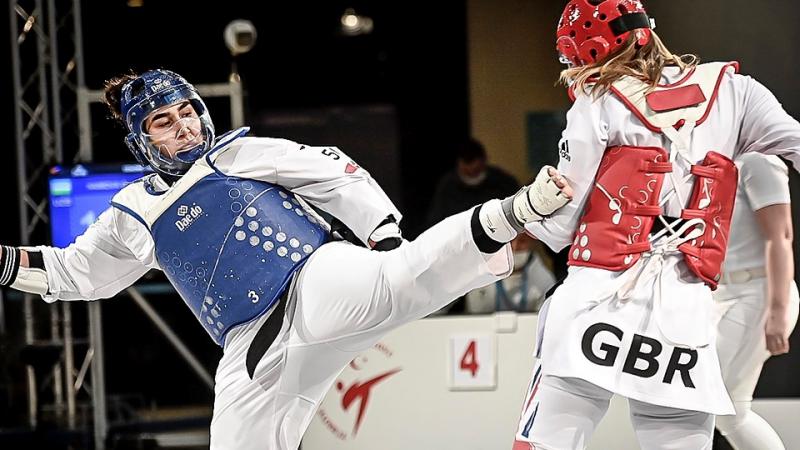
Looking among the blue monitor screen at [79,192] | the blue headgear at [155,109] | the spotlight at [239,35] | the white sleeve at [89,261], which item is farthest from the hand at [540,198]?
the spotlight at [239,35]

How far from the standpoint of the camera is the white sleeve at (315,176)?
379 cm

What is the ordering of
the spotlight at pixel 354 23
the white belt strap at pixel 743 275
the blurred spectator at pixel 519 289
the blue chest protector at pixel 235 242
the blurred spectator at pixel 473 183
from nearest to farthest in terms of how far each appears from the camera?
the blue chest protector at pixel 235 242
the white belt strap at pixel 743 275
the blurred spectator at pixel 519 289
the blurred spectator at pixel 473 183
the spotlight at pixel 354 23

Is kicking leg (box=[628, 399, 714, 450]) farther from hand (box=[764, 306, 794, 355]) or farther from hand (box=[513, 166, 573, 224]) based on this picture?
hand (box=[764, 306, 794, 355])

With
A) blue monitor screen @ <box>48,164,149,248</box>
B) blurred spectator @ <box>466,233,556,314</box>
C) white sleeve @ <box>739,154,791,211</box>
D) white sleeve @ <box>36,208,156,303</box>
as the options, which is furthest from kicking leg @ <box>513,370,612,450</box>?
blue monitor screen @ <box>48,164,149,248</box>

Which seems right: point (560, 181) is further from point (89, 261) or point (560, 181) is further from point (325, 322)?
point (89, 261)

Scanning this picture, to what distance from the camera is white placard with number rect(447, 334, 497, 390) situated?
5.80 m

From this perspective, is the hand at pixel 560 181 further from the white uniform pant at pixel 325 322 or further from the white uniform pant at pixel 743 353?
the white uniform pant at pixel 743 353

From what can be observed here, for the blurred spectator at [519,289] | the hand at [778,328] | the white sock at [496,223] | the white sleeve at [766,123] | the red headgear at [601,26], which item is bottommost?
the blurred spectator at [519,289]

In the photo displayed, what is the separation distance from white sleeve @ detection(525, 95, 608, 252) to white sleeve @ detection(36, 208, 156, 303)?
1.58 metres

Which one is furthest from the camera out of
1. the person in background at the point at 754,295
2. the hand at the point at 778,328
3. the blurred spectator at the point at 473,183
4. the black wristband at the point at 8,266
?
the blurred spectator at the point at 473,183

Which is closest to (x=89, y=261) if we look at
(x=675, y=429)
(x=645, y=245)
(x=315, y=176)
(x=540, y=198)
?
(x=315, y=176)

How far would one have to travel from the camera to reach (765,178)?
15.6ft

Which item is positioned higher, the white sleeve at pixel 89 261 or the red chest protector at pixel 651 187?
the red chest protector at pixel 651 187

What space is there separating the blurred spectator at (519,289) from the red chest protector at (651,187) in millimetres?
2811
